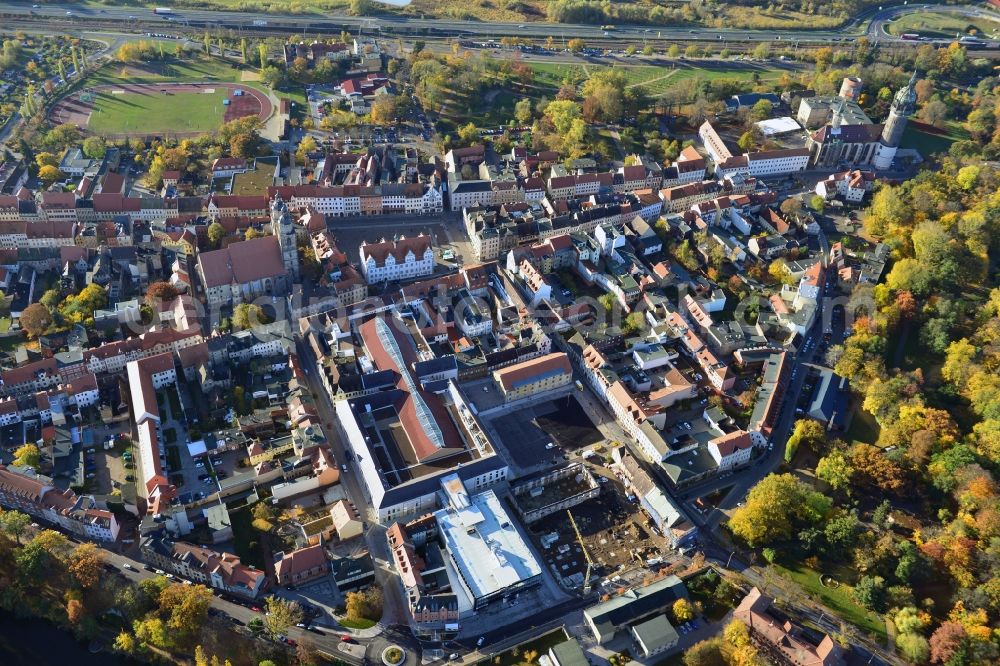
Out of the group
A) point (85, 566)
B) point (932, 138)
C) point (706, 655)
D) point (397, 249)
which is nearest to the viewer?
point (706, 655)

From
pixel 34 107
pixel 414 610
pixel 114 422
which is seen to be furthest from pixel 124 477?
pixel 34 107

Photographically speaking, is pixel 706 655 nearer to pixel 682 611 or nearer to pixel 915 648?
pixel 682 611

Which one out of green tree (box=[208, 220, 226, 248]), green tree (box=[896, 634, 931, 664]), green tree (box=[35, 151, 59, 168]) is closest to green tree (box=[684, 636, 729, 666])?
green tree (box=[896, 634, 931, 664])

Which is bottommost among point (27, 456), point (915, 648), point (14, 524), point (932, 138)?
point (915, 648)

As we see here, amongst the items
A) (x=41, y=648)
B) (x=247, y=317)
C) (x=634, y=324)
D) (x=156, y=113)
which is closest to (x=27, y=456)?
(x=41, y=648)

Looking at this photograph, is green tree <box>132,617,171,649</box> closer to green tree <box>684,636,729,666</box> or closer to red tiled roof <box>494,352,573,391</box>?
red tiled roof <box>494,352,573,391</box>

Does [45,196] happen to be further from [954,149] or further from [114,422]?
[954,149]

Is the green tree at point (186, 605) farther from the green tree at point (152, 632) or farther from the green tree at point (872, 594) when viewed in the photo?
the green tree at point (872, 594)
